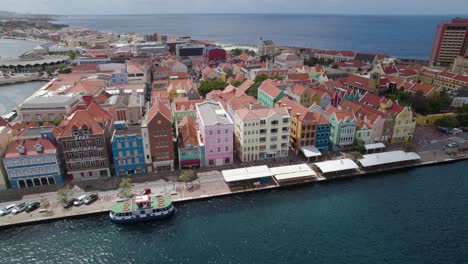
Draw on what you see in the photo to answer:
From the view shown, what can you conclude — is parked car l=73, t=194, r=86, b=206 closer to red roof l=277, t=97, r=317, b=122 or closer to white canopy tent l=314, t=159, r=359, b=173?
white canopy tent l=314, t=159, r=359, b=173

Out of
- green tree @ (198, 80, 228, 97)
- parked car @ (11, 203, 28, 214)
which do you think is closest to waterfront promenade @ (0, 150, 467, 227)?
parked car @ (11, 203, 28, 214)

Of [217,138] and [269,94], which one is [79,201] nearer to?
[217,138]

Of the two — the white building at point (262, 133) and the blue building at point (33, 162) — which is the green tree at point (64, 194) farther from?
the white building at point (262, 133)

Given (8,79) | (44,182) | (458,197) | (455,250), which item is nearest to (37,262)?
(44,182)

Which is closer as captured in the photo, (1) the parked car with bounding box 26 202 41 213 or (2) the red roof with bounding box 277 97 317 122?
(1) the parked car with bounding box 26 202 41 213

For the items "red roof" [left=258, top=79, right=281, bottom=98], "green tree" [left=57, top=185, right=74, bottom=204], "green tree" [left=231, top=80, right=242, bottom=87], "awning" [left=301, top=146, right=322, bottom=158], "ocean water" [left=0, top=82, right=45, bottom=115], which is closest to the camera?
"green tree" [left=57, top=185, right=74, bottom=204]

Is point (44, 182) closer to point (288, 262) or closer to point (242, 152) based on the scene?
point (242, 152)
